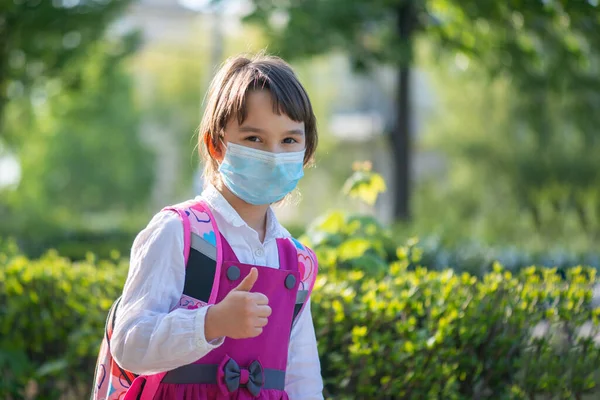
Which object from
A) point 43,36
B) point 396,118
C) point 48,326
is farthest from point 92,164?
point 48,326

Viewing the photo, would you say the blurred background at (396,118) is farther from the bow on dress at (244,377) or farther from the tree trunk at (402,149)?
the bow on dress at (244,377)

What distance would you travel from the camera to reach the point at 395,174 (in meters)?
13.9

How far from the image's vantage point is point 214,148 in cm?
247

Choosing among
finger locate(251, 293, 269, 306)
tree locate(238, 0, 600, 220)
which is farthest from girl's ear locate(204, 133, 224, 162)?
tree locate(238, 0, 600, 220)

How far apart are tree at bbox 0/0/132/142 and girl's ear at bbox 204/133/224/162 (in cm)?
1000

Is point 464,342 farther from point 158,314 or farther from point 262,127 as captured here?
point 158,314

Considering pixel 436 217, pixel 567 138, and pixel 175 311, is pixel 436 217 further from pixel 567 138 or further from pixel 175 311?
pixel 175 311

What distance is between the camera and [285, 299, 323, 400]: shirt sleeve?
98.0 inches

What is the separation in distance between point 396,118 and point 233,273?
11750 mm

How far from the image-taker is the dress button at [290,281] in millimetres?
2332

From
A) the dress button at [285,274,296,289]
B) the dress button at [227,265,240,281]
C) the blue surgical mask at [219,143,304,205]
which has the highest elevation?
the blue surgical mask at [219,143,304,205]

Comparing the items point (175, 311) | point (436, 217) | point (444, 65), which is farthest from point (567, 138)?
point (175, 311)

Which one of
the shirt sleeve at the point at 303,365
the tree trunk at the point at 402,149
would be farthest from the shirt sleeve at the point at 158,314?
the tree trunk at the point at 402,149

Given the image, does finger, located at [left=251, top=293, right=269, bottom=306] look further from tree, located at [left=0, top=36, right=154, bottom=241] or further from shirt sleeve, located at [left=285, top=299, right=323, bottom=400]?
tree, located at [left=0, top=36, right=154, bottom=241]
